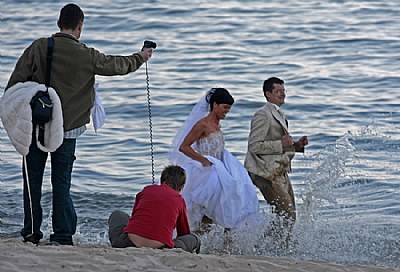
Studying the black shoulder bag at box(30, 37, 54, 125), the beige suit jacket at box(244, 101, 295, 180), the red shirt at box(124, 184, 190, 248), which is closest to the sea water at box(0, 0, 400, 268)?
the beige suit jacket at box(244, 101, 295, 180)

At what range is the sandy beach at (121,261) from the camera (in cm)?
693

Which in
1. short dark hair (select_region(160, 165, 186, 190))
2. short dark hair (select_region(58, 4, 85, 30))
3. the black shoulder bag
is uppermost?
short dark hair (select_region(58, 4, 85, 30))

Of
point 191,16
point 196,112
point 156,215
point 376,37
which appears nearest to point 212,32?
point 191,16

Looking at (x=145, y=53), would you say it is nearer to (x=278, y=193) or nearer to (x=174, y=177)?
(x=174, y=177)

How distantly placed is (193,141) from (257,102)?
8.46 meters

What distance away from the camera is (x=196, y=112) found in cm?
960

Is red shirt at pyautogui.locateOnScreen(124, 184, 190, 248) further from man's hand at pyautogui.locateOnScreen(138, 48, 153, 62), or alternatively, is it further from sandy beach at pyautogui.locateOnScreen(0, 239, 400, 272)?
man's hand at pyautogui.locateOnScreen(138, 48, 153, 62)

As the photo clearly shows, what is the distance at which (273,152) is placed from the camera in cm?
954

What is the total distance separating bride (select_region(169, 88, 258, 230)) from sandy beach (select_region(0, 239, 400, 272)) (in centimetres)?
163

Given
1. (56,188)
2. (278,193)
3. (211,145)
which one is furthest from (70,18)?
(278,193)

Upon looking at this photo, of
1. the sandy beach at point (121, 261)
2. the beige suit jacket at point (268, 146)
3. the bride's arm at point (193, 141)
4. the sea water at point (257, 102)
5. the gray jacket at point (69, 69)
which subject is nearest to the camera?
the sandy beach at point (121, 261)

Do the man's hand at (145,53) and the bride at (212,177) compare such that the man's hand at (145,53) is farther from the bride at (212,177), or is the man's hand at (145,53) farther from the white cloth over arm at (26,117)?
the bride at (212,177)

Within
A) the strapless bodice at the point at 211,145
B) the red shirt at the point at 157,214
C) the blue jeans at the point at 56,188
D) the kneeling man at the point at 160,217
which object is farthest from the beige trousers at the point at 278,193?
the blue jeans at the point at 56,188

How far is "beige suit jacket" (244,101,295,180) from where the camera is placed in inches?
376
